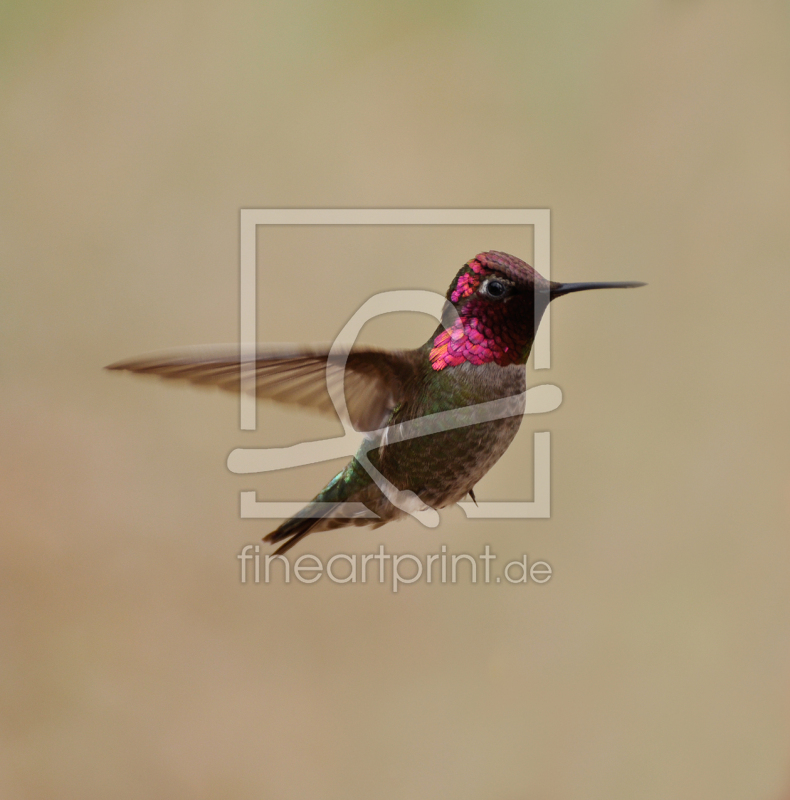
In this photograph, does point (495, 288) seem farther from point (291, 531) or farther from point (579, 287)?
point (291, 531)

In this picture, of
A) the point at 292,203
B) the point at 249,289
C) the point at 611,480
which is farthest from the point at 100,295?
the point at 611,480

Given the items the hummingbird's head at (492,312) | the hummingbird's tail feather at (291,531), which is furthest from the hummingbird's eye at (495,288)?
the hummingbird's tail feather at (291,531)

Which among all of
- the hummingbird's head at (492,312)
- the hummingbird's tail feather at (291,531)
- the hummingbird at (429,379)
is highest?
the hummingbird's head at (492,312)

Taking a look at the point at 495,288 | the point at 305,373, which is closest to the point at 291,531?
the point at 305,373

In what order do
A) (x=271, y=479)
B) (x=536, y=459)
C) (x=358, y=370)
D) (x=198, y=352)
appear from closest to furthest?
(x=198, y=352) < (x=358, y=370) < (x=536, y=459) < (x=271, y=479)

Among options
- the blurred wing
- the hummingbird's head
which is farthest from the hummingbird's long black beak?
the blurred wing

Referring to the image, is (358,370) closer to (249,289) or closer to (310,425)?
(249,289)

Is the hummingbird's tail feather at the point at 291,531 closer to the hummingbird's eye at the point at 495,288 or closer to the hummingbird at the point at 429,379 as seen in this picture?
the hummingbird at the point at 429,379
